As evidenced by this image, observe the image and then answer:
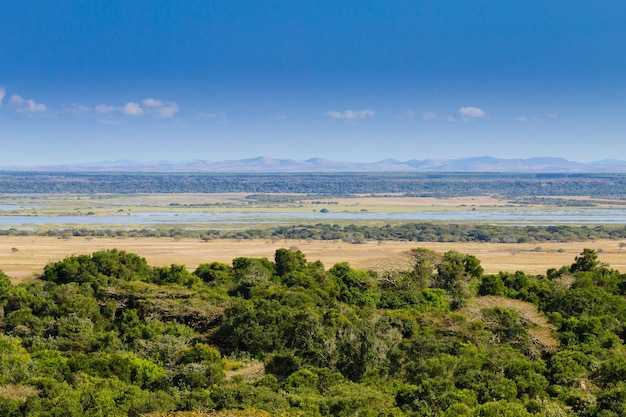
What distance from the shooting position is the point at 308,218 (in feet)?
427

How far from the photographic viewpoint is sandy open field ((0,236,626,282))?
2618 inches

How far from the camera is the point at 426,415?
21.9 m

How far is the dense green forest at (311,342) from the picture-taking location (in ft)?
71.4

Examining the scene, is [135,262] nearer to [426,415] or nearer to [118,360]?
[118,360]

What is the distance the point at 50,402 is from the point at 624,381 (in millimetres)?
16864

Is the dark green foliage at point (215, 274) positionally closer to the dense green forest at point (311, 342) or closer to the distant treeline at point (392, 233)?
the dense green forest at point (311, 342)

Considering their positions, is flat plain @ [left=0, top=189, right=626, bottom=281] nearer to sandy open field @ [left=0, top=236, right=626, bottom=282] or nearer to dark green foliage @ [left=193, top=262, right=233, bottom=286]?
sandy open field @ [left=0, top=236, right=626, bottom=282]

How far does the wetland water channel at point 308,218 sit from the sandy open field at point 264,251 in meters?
23.9

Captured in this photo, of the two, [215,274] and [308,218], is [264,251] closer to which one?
[215,274]

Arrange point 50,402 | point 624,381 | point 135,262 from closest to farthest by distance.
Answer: point 50,402
point 624,381
point 135,262

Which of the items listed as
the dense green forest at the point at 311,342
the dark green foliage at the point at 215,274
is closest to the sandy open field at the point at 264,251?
the dark green foliage at the point at 215,274

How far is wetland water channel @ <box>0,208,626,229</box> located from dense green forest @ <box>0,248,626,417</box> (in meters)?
69.1

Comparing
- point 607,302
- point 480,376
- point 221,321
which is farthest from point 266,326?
point 607,302

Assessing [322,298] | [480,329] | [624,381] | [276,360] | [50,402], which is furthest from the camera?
[322,298]
